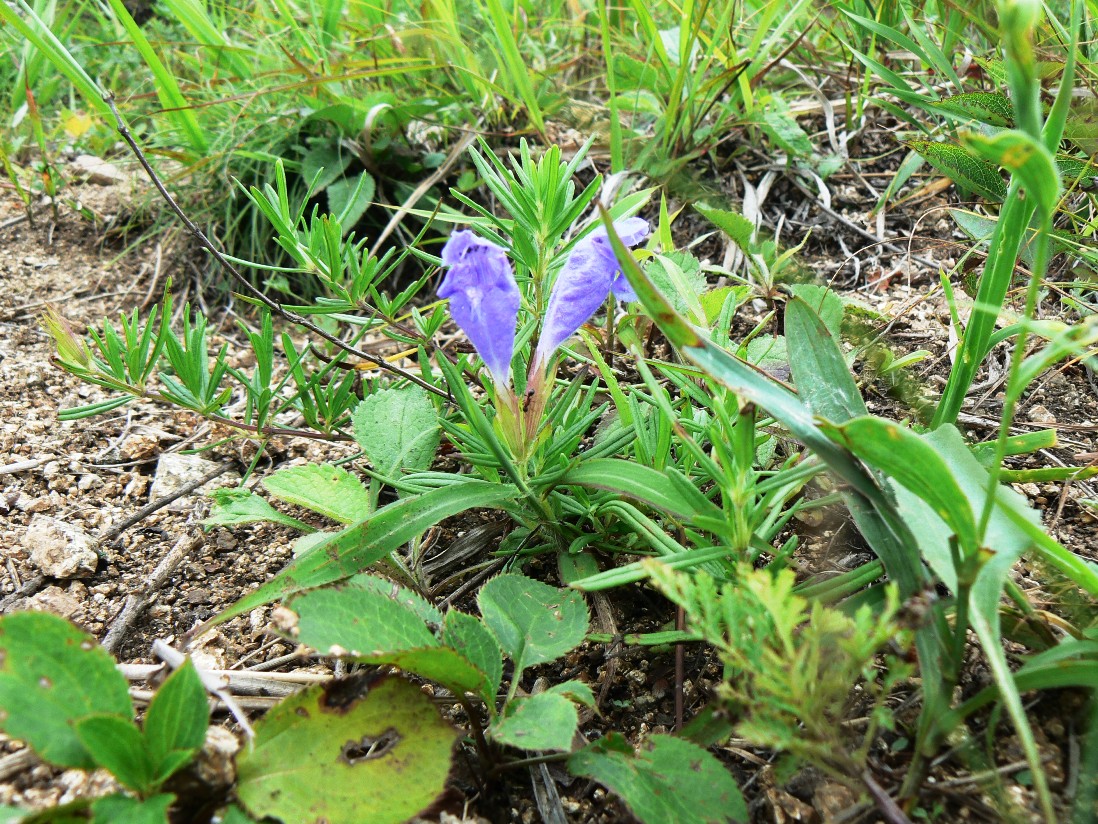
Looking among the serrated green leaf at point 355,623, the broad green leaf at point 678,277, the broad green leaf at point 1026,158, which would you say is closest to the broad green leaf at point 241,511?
the serrated green leaf at point 355,623

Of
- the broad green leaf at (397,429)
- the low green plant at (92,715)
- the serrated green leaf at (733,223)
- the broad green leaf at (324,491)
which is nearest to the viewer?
the low green plant at (92,715)

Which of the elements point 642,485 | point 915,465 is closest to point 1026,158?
point 915,465

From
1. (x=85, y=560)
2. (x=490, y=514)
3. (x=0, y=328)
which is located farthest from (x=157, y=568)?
(x=0, y=328)

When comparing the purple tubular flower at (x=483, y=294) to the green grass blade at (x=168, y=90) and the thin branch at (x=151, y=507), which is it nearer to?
the thin branch at (x=151, y=507)

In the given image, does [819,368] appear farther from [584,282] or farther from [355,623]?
[355,623]

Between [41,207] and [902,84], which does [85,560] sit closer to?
[41,207]

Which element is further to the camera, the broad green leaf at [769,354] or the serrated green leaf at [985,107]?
the serrated green leaf at [985,107]
